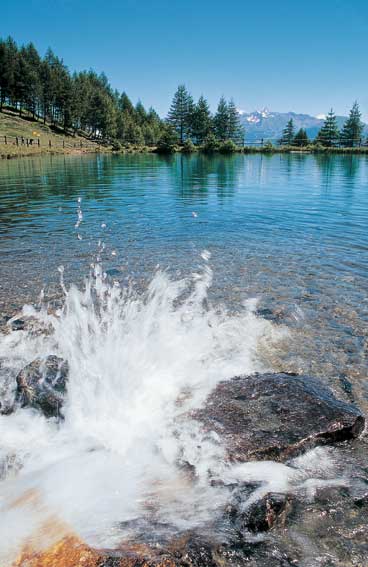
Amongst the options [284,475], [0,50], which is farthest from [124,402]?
[0,50]

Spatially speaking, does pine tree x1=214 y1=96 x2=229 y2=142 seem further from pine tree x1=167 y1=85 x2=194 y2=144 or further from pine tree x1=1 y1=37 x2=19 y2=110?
pine tree x1=1 y1=37 x2=19 y2=110

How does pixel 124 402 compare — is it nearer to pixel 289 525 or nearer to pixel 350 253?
pixel 289 525

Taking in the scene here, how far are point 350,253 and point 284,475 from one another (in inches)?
407

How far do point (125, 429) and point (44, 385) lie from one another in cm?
149

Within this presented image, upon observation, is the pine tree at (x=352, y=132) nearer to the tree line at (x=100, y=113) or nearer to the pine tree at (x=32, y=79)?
the tree line at (x=100, y=113)

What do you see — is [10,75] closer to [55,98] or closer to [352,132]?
[55,98]

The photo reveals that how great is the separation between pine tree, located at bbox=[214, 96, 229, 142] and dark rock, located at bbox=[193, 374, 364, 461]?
13268cm

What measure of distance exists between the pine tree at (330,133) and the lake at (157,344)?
328 feet

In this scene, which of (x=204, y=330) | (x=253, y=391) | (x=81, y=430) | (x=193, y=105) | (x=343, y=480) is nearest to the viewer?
(x=343, y=480)

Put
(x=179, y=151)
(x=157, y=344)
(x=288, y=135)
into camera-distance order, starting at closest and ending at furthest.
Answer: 1. (x=157, y=344)
2. (x=179, y=151)
3. (x=288, y=135)

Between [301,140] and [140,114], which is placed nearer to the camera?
[301,140]

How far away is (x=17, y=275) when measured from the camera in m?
10.7

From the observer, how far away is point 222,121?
12912cm

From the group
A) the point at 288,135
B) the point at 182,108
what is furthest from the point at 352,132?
the point at 182,108
